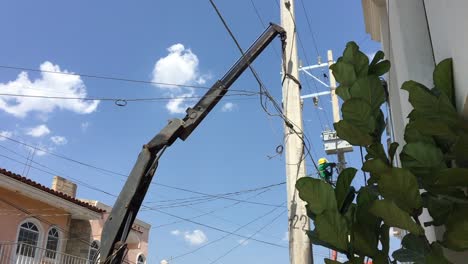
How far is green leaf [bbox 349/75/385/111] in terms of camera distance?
276 cm

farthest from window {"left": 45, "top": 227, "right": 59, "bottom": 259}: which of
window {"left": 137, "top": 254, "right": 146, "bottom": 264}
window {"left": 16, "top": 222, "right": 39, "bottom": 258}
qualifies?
window {"left": 137, "top": 254, "right": 146, "bottom": 264}

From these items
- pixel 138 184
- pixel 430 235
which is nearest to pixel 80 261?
pixel 138 184

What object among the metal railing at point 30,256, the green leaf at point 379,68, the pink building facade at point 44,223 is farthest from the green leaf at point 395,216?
the metal railing at point 30,256

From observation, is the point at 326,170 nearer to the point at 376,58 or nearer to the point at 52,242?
the point at 376,58

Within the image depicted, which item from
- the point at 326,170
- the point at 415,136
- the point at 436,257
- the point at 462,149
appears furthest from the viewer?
the point at 326,170

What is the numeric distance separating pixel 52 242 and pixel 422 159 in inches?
670

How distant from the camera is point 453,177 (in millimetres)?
2209

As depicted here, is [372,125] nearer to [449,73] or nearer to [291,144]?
[449,73]

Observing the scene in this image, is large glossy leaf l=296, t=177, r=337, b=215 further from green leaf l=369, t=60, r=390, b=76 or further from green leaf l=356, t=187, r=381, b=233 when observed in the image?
green leaf l=369, t=60, r=390, b=76

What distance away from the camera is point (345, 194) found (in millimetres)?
2723

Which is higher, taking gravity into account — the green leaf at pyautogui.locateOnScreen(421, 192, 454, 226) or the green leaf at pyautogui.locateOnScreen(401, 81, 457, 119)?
the green leaf at pyautogui.locateOnScreen(401, 81, 457, 119)

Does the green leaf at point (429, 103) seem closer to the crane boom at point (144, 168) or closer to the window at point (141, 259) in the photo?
the crane boom at point (144, 168)

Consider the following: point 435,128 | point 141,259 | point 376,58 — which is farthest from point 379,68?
point 141,259

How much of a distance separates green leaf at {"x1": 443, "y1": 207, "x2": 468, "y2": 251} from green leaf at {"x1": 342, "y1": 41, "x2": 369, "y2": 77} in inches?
42.3
